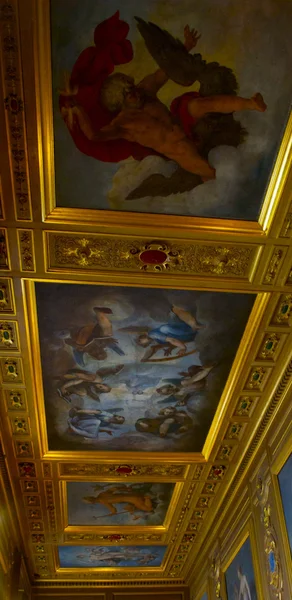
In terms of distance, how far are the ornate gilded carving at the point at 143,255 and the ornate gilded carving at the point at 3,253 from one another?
57cm

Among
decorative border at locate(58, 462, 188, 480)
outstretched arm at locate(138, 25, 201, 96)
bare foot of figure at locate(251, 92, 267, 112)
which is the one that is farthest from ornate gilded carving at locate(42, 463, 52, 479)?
bare foot of figure at locate(251, 92, 267, 112)

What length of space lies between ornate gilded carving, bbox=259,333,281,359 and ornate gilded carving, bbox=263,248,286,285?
1.19 meters

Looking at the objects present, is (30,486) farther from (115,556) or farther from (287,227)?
(287,227)

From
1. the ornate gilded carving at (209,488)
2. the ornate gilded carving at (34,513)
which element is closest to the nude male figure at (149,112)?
the ornate gilded carving at (209,488)

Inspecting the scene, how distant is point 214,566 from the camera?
1415cm

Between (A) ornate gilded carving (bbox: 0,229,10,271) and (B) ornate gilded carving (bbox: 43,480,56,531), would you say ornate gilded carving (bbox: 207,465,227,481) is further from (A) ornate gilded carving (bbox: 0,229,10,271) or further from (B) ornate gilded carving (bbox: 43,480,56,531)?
(A) ornate gilded carving (bbox: 0,229,10,271)

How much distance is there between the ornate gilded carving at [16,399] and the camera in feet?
32.1

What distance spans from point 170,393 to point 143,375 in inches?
29.7

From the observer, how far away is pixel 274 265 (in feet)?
25.9

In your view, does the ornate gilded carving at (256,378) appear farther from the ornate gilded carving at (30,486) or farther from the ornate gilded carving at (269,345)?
the ornate gilded carving at (30,486)

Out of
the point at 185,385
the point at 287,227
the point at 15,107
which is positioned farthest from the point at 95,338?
the point at 15,107

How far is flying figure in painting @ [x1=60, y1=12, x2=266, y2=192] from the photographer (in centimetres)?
569

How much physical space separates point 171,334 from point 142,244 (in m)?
2.02

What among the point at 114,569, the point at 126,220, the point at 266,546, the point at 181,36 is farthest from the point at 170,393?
the point at 114,569
